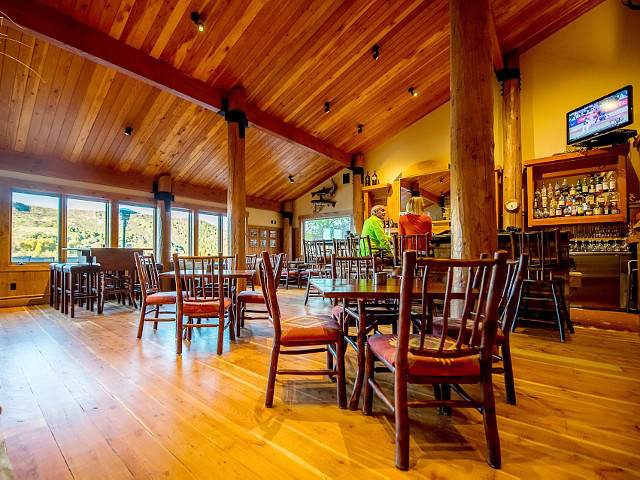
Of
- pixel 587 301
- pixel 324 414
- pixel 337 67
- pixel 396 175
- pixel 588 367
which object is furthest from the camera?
pixel 396 175

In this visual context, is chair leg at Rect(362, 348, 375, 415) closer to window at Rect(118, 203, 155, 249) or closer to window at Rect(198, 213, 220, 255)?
window at Rect(118, 203, 155, 249)

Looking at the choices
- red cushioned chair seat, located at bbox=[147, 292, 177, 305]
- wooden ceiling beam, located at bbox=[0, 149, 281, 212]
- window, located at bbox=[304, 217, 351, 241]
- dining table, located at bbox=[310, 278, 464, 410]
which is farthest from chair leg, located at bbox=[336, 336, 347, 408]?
window, located at bbox=[304, 217, 351, 241]

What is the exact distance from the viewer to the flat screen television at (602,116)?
396 cm

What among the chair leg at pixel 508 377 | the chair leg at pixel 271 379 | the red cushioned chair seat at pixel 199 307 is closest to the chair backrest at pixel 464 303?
the chair leg at pixel 508 377

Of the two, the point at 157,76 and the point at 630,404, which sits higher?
the point at 157,76

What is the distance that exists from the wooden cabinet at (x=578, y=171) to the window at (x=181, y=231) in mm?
7691

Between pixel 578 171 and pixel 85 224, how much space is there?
30.0ft

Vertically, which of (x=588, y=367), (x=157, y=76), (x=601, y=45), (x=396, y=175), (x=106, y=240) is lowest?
(x=588, y=367)

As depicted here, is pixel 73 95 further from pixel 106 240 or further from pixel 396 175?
pixel 396 175

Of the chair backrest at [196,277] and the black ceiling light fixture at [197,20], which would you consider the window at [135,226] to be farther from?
the chair backrest at [196,277]

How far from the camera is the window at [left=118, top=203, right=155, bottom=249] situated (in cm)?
681

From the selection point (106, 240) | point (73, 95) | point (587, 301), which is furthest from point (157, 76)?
point (587, 301)

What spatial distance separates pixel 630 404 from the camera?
1670mm

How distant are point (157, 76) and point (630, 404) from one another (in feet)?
18.7
